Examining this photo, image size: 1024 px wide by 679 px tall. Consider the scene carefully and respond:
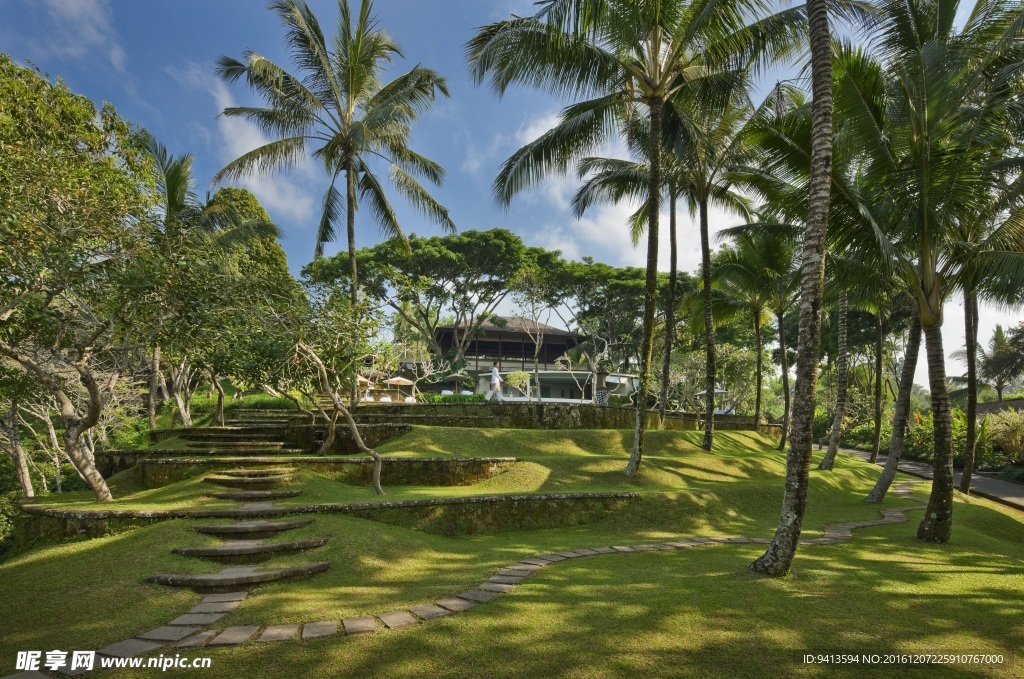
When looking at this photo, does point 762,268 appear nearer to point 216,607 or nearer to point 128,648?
point 216,607

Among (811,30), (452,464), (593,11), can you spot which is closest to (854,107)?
(811,30)

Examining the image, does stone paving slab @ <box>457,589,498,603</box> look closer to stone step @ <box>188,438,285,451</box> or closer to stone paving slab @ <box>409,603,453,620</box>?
stone paving slab @ <box>409,603,453,620</box>

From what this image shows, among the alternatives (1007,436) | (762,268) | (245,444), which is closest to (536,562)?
(245,444)

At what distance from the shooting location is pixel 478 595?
4922mm

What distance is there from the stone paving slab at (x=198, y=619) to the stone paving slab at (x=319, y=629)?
2.92ft

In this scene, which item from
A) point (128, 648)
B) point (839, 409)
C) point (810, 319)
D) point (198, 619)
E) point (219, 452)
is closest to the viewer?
point (128, 648)

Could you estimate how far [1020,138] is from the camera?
34.7 feet

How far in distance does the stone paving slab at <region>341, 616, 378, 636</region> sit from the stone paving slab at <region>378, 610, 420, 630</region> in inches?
3.6

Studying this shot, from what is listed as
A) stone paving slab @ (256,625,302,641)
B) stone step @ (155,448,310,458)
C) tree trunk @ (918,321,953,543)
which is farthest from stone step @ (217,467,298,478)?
tree trunk @ (918,321,953,543)

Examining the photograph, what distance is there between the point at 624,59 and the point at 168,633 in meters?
12.0

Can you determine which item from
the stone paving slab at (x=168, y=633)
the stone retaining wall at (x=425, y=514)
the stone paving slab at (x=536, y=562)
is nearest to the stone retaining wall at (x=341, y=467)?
the stone retaining wall at (x=425, y=514)

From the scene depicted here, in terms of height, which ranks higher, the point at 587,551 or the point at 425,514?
the point at 425,514

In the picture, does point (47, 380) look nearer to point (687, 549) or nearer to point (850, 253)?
point (687, 549)

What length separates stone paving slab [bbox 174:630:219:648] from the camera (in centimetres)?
394
